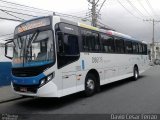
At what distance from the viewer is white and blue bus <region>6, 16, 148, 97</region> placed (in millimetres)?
8617

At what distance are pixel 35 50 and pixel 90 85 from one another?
3.33 metres

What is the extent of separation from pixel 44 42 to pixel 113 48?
5773mm

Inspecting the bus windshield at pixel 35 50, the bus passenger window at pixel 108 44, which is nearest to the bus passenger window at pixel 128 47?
the bus passenger window at pixel 108 44

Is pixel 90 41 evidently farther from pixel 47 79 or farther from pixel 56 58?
pixel 47 79

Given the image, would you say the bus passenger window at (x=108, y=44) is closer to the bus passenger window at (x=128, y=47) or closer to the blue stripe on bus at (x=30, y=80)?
the bus passenger window at (x=128, y=47)

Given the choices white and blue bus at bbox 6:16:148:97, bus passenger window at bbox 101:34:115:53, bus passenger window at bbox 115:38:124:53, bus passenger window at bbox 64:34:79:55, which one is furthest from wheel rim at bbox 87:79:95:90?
bus passenger window at bbox 115:38:124:53

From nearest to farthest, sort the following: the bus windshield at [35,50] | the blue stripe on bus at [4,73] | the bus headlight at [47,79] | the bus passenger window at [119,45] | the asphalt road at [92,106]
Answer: the asphalt road at [92,106] → the bus headlight at [47,79] → the bus windshield at [35,50] → the bus passenger window at [119,45] → the blue stripe on bus at [4,73]

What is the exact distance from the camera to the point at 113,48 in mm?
13719

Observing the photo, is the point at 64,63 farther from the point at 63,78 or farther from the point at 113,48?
the point at 113,48

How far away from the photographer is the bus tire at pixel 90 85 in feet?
35.1

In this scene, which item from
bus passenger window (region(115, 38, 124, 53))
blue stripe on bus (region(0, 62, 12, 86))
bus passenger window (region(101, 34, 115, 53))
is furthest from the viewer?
blue stripe on bus (region(0, 62, 12, 86))

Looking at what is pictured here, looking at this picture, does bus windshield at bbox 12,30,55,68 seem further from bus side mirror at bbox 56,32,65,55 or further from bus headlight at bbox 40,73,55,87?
bus headlight at bbox 40,73,55,87

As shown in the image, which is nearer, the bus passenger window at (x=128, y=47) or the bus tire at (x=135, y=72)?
the bus passenger window at (x=128, y=47)

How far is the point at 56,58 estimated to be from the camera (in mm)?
8703
